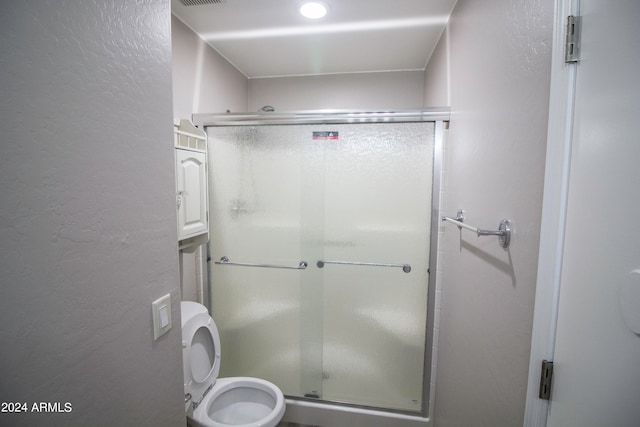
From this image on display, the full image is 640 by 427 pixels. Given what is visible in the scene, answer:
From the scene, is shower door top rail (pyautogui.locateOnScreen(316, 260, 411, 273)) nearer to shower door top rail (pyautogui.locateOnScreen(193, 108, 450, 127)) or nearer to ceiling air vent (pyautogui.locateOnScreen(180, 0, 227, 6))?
shower door top rail (pyautogui.locateOnScreen(193, 108, 450, 127))

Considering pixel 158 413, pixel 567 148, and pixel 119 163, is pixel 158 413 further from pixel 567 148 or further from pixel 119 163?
pixel 567 148

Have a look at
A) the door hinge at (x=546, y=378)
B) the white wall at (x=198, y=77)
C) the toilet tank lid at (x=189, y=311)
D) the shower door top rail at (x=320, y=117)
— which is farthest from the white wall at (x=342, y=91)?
the door hinge at (x=546, y=378)

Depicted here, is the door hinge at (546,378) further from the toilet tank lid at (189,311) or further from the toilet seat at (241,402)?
the toilet tank lid at (189,311)

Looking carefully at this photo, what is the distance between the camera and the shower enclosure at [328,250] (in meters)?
1.57

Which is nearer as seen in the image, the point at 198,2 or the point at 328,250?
the point at 198,2

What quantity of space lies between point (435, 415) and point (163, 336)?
1708mm

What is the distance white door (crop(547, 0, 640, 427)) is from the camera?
1.54ft

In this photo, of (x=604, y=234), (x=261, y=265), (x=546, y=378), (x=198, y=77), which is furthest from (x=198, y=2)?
(x=546, y=378)

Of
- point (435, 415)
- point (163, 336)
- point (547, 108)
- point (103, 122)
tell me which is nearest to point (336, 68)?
point (547, 108)

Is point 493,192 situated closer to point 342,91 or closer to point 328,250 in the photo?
point 328,250

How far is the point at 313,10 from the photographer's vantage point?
57.7 inches

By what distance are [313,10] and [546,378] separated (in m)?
1.89

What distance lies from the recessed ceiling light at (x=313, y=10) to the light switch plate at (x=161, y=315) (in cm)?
160

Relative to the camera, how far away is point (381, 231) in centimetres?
162
